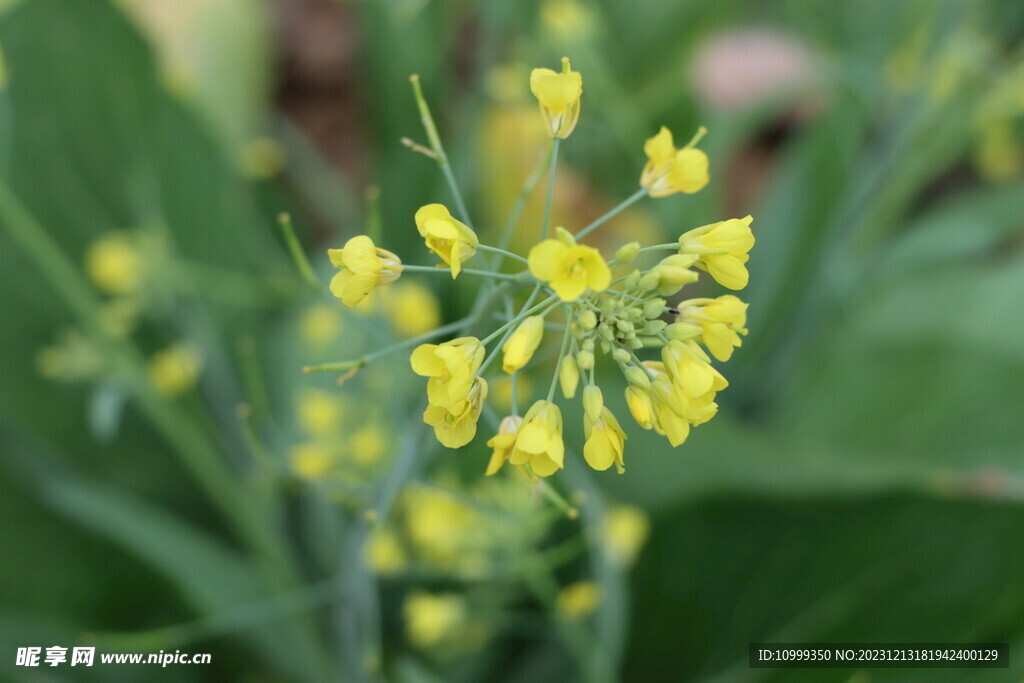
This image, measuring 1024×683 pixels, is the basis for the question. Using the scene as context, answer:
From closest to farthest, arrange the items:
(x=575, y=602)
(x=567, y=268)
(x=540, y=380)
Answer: (x=567, y=268), (x=575, y=602), (x=540, y=380)

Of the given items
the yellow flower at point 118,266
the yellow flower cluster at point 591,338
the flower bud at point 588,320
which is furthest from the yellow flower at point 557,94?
the yellow flower at point 118,266

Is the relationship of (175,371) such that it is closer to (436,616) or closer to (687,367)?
(436,616)

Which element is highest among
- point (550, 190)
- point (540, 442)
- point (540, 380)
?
point (540, 380)

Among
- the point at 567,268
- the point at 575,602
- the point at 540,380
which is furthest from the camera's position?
the point at 540,380

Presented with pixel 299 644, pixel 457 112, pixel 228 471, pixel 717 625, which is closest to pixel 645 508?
pixel 717 625

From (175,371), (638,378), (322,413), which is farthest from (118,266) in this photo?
(638,378)

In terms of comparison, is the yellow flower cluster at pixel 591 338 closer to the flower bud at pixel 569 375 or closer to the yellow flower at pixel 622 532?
the flower bud at pixel 569 375

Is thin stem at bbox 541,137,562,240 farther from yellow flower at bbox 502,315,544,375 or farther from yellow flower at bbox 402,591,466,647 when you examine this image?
yellow flower at bbox 402,591,466,647

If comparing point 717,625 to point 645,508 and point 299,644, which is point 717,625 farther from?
point 299,644
